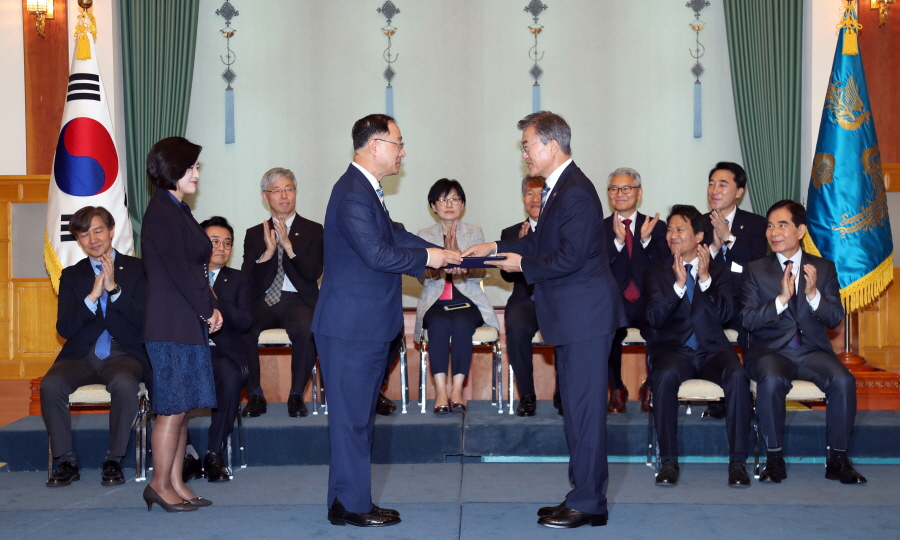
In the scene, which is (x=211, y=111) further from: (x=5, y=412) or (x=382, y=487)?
(x=382, y=487)

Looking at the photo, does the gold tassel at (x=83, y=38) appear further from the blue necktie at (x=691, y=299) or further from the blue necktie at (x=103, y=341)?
the blue necktie at (x=691, y=299)

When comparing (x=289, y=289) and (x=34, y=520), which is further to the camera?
(x=289, y=289)

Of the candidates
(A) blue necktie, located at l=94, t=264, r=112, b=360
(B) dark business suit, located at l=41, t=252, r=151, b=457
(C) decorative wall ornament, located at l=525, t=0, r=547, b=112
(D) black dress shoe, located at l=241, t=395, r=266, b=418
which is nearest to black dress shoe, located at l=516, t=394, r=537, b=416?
(D) black dress shoe, located at l=241, t=395, r=266, b=418

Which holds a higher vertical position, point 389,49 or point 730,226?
point 389,49

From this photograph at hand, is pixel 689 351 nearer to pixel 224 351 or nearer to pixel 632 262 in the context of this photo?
pixel 632 262

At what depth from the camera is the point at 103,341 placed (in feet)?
14.6

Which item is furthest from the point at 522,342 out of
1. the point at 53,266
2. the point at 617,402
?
the point at 53,266

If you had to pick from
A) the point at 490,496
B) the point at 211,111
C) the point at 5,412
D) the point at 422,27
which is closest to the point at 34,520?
the point at 490,496

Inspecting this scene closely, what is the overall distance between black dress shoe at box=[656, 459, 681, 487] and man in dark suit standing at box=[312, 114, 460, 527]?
1.40m

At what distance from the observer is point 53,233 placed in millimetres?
5488

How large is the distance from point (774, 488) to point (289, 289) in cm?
301

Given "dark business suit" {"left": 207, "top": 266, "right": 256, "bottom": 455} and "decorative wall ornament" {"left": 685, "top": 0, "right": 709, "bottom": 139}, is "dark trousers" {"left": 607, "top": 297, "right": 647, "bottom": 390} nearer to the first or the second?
"dark business suit" {"left": 207, "top": 266, "right": 256, "bottom": 455}

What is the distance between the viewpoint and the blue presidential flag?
Answer: 204 inches

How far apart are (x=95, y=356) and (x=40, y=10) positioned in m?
3.55
